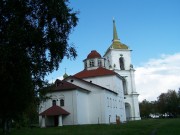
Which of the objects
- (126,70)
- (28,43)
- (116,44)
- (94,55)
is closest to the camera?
(28,43)

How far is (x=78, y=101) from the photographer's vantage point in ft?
186

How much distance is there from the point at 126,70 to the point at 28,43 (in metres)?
76.2

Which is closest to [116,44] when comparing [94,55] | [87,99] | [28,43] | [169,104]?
[94,55]

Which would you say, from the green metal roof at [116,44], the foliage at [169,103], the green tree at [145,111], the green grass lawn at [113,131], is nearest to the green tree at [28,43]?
the green grass lawn at [113,131]

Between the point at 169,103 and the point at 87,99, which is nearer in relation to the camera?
the point at 87,99

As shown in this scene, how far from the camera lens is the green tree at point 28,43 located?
58.6ft

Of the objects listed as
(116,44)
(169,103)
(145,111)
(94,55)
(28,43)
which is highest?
(116,44)

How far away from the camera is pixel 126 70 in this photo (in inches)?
3676

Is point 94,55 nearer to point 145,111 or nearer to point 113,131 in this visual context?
point 113,131

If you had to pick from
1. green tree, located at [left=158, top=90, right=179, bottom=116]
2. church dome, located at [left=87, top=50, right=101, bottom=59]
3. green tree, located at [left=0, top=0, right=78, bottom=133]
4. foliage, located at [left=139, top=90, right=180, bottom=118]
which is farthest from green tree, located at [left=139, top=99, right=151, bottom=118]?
green tree, located at [left=0, top=0, right=78, bottom=133]

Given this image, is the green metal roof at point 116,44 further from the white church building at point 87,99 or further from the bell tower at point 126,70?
the white church building at point 87,99

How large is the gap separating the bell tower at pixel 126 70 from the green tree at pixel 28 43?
70.0 m

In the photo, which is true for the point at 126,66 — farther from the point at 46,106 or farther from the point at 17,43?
the point at 17,43

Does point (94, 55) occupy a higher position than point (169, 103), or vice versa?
point (94, 55)
